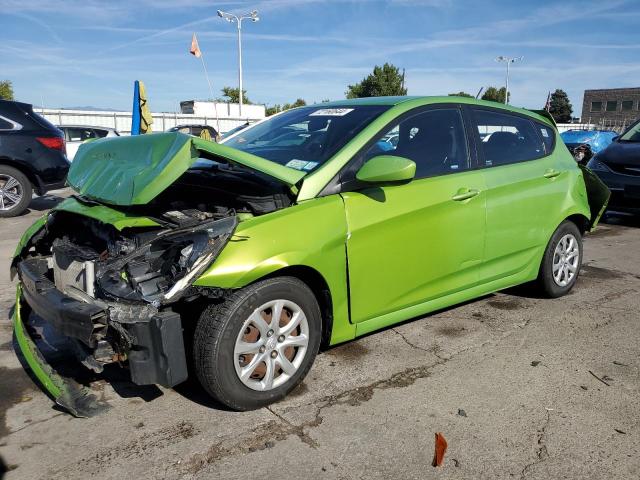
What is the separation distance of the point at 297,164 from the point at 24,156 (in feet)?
23.6

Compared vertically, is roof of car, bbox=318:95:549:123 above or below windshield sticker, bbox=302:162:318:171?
above

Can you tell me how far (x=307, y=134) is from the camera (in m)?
3.77

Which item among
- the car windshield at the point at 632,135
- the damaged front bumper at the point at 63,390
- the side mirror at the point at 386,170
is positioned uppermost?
the side mirror at the point at 386,170

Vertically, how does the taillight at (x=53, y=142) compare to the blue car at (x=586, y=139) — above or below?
above

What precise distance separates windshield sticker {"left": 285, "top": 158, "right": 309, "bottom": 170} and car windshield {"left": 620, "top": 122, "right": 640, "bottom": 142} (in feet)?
25.2

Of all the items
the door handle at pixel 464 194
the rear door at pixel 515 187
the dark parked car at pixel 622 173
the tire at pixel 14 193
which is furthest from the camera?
the tire at pixel 14 193

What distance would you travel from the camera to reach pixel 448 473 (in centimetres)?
246

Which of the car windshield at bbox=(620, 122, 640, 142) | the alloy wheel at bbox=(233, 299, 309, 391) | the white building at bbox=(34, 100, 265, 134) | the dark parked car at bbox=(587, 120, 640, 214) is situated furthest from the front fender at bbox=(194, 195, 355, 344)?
the white building at bbox=(34, 100, 265, 134)

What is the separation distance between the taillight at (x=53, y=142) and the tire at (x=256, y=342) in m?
7.60

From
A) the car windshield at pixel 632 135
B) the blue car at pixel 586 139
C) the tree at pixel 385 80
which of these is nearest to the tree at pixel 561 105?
the tree at pixel 385 80

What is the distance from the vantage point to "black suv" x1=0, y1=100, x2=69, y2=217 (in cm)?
876

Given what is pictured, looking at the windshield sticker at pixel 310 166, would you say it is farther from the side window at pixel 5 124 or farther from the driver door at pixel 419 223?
the side window at pixel 5 124

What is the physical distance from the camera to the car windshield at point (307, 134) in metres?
3.41

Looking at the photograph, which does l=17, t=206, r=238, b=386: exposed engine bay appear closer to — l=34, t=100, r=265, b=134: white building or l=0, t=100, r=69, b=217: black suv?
l=0, t=100, r=69, b=217: black suv
